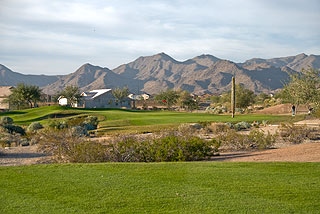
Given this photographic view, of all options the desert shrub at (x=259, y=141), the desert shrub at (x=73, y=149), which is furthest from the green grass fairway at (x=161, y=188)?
the desert shrub at (x=259, y=141)

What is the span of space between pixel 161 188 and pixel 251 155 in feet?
28.3

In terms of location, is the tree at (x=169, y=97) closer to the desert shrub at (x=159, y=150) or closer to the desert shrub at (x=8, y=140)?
the desert shrub at (x=8, y=140)

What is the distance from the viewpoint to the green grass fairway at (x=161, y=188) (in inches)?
311

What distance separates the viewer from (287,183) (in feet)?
31.9

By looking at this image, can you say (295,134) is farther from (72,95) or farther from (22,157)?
(72,95)

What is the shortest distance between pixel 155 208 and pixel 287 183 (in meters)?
3.33

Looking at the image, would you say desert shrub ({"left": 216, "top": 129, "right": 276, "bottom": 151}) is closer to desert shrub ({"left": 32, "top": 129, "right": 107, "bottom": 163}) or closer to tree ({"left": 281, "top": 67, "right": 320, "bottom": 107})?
desert shrub ({"left": 32, "top": 129, "right": 107, "bottom": 163})

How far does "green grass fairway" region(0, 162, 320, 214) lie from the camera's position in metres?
7.90

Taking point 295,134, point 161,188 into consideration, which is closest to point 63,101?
point 295,134

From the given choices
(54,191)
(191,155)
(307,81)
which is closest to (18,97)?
(307,81)

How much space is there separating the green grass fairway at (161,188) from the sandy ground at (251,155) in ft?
9.55

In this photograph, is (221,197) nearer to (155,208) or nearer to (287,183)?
(155,208)

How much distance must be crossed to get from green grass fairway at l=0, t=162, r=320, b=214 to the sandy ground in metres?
2.91

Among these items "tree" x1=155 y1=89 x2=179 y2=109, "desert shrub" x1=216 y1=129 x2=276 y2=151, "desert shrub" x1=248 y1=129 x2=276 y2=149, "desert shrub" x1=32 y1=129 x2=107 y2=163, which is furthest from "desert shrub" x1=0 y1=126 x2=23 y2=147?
"tree" x1=155 y1=89 x2=179 y2=109
